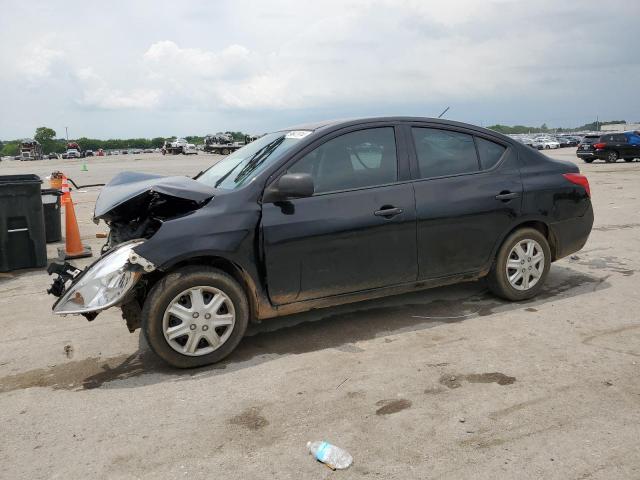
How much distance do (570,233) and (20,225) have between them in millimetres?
6393

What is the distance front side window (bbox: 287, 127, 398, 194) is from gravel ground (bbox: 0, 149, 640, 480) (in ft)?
4.02

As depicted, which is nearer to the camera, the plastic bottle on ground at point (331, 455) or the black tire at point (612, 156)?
the plastic bottle on ground at point (331, 455)

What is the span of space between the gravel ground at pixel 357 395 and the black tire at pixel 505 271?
4.3 inches

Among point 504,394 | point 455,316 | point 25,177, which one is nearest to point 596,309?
point 455,316

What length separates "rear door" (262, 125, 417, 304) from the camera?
395 centimetres

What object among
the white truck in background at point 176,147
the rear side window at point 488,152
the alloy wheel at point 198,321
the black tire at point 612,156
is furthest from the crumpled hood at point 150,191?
the white truck in background at point 176,147

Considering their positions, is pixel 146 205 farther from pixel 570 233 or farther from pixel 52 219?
pixel 52 219

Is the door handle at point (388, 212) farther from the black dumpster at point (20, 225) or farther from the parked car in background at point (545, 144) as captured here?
the parked car in background at point (545, 144)

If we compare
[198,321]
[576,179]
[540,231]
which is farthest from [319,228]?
[576,179]

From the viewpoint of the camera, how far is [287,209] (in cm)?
396

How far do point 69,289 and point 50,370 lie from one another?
0.61m

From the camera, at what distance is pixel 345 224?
4.09 metres

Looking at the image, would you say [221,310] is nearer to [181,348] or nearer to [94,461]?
[181,348]

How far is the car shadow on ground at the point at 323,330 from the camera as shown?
12.4 ft
